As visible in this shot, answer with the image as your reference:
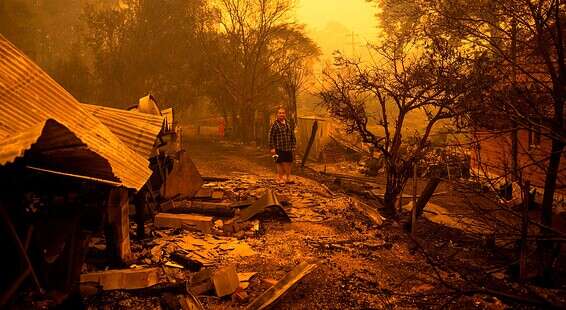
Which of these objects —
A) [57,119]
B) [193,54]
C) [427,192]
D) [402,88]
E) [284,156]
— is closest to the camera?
[57,119]

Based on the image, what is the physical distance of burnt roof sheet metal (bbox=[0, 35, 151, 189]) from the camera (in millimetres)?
2602

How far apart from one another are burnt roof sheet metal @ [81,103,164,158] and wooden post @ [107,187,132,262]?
78 cm

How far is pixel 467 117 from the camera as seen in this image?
24.7ft

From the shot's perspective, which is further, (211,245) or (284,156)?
(284,156)

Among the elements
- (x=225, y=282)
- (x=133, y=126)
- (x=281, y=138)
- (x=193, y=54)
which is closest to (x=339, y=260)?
(x=225, y=282)

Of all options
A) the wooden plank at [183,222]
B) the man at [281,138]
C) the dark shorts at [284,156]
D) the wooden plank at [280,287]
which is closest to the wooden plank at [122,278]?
the wooden plank at [280,287]

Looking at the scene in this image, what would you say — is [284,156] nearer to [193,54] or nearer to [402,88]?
[402,88]

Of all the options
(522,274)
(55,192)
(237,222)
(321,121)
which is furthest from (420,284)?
(321,121)

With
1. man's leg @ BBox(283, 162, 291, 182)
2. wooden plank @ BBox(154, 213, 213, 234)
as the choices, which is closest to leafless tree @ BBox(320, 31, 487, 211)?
man's leg @ BBox(283, 162, 291, 182)

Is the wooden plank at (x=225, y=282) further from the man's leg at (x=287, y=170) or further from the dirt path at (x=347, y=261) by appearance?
the man's leg at (x=287, y=170)

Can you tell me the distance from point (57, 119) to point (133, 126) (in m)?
2.23

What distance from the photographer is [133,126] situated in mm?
4918

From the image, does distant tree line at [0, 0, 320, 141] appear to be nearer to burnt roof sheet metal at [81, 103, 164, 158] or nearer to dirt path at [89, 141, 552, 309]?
dirt path at [89, 141, 552, 309]

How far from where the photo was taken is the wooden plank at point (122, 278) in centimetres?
449
